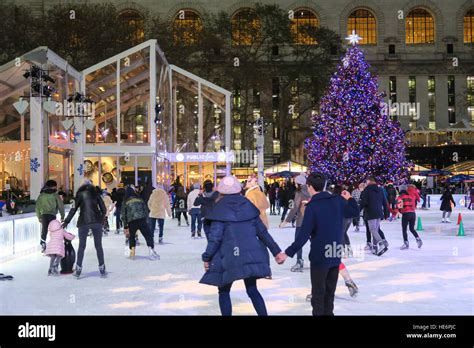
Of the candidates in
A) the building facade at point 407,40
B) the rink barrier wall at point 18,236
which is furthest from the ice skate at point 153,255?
the building facade at point 407,40

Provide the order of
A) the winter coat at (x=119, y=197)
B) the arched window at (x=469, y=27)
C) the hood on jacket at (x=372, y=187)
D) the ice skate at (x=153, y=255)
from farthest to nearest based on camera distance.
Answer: the arched window at (x=469, y=27)
the winter coat at (x=119, y=197)
the hood on jacket at (x=372, y=187)
the ice skate at (x=153, y=255)

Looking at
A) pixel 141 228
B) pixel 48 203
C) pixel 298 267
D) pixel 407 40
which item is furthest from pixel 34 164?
pixel 407 40

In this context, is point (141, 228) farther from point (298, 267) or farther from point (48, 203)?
point (298, 267)

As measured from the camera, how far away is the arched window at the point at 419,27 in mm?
67188

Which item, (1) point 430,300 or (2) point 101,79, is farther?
(2) point 101,79

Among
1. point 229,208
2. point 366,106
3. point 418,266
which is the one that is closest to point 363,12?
point 366,106

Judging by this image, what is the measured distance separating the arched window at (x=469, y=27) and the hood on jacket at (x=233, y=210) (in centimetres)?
6603

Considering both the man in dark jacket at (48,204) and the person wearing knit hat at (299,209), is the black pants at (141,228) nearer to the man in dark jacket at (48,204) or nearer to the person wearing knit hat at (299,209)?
the man in dark jacket at (48,204)

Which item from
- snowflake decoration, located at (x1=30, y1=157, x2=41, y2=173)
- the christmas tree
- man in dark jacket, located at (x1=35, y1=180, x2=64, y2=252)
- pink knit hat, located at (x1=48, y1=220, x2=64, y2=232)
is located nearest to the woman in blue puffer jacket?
pink knit hat, located at (x1=48, y1=220, x2=64, y2=232)

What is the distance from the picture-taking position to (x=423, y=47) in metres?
67.5

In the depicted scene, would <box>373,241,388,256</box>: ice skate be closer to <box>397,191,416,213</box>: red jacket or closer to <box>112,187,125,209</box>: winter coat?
<box>397,191,416,213</box>: red jacket
